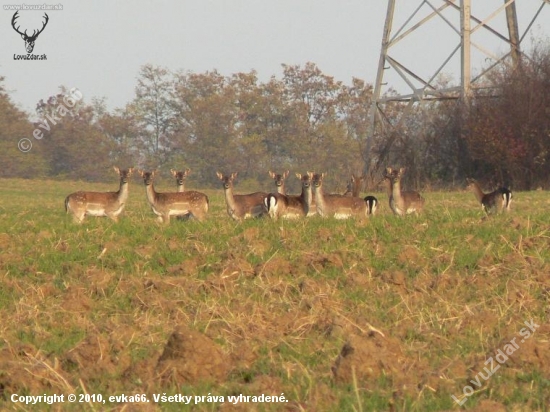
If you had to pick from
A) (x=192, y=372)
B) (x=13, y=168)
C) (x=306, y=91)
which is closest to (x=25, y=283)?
(x=192, y=372)

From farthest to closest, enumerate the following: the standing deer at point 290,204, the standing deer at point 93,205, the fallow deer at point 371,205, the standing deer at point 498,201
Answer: the standing deer at point 498,201
the fallow deer at point 371,205
the standing deer at point 93,205
the standing deer at point 290,204

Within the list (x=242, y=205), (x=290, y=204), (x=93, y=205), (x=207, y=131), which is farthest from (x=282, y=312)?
(x=207, y=131)

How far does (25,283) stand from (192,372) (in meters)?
4.05

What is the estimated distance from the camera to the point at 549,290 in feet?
29.5

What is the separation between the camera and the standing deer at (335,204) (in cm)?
1523

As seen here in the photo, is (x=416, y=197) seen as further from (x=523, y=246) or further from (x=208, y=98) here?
(x=208, y=98)

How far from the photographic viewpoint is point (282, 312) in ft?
27.6

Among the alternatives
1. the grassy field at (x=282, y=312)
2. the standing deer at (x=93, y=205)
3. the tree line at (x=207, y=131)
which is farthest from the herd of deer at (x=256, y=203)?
the tree line at (x=207, y=131)

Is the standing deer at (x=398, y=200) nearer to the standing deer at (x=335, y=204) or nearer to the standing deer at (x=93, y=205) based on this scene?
the standing deer at (x=335, y=204)

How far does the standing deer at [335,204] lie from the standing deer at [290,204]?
0.43 ft

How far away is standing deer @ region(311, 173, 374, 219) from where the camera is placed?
1523 centimetres

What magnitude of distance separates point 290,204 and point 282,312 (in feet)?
22.7


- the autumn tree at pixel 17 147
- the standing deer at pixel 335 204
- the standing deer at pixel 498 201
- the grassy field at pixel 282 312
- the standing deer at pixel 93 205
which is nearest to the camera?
the grassy field at pixel 282 312

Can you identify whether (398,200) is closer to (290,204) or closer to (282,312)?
(290,204)
